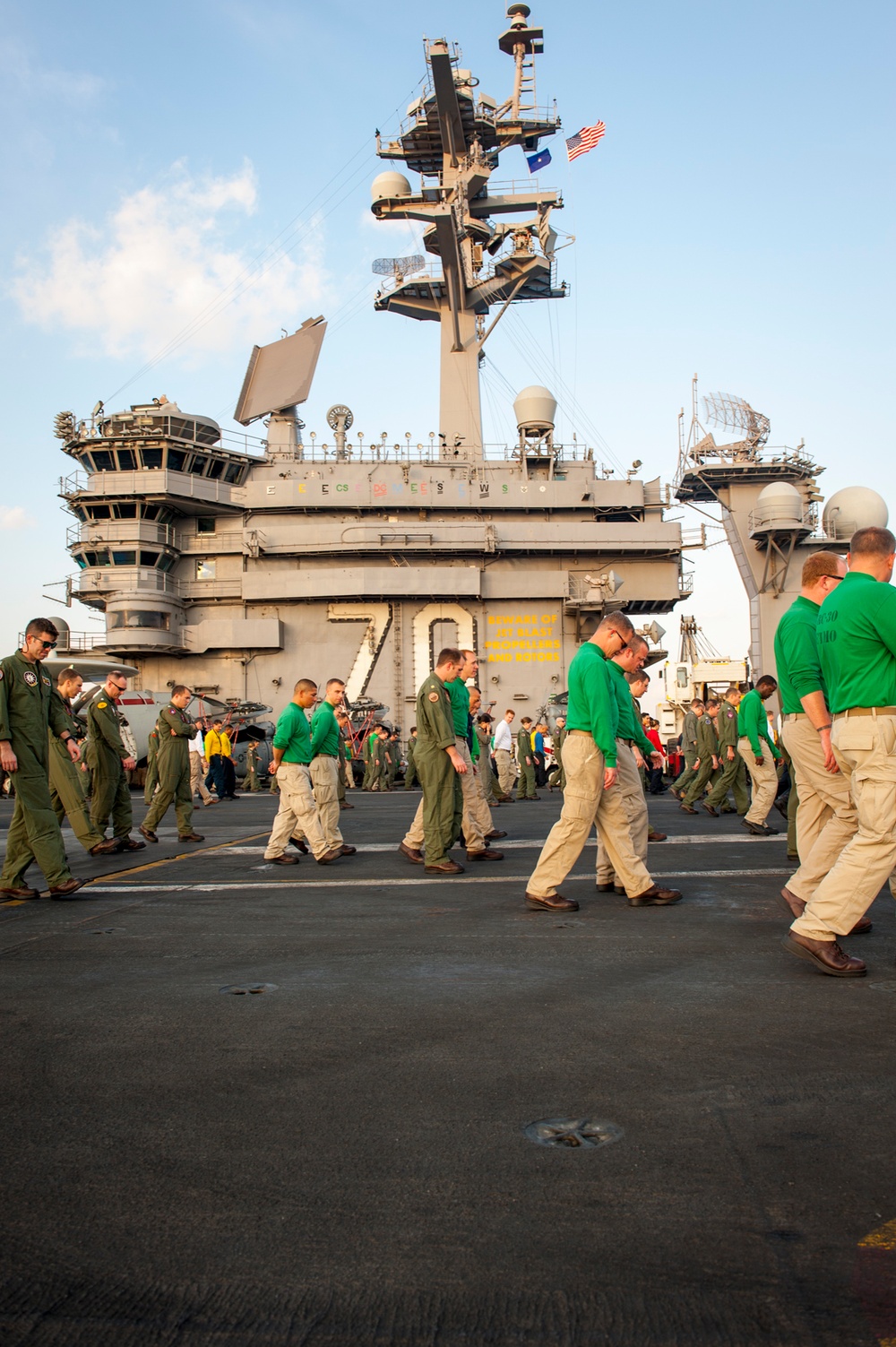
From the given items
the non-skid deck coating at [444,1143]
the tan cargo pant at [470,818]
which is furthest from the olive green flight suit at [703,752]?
the non-skid deck coating at [444,1143]

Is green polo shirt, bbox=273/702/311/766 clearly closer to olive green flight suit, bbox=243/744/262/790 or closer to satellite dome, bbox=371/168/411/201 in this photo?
olive green flight suit, bbox=243/744/262/790

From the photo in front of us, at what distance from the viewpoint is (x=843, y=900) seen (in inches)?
172

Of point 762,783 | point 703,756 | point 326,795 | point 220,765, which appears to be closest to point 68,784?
point 326,795

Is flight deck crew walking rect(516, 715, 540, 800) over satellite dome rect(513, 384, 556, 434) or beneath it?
beneath

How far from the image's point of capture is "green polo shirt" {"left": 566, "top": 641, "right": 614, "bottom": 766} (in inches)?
246

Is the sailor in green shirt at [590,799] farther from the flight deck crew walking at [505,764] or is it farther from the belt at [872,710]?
the flight deck crew walking at [505,764]

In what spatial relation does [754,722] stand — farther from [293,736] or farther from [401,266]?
[401,266]

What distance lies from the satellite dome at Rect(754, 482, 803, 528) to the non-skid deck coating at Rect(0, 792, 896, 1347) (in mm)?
36283

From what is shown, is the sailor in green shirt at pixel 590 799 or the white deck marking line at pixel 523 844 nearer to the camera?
the sailor in green shirt at pixel 590 799

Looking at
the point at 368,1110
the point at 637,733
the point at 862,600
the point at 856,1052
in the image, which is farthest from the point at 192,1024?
the point at 637,733

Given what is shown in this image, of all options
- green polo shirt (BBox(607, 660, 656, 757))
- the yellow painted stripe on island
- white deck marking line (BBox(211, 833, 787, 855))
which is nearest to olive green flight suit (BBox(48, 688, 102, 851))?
white deck marking line (BBox(211, 833, 787, 855))

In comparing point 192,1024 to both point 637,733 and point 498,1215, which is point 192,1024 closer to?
point 498,1215

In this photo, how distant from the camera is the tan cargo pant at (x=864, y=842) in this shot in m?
4.34

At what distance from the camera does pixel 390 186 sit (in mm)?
40500
